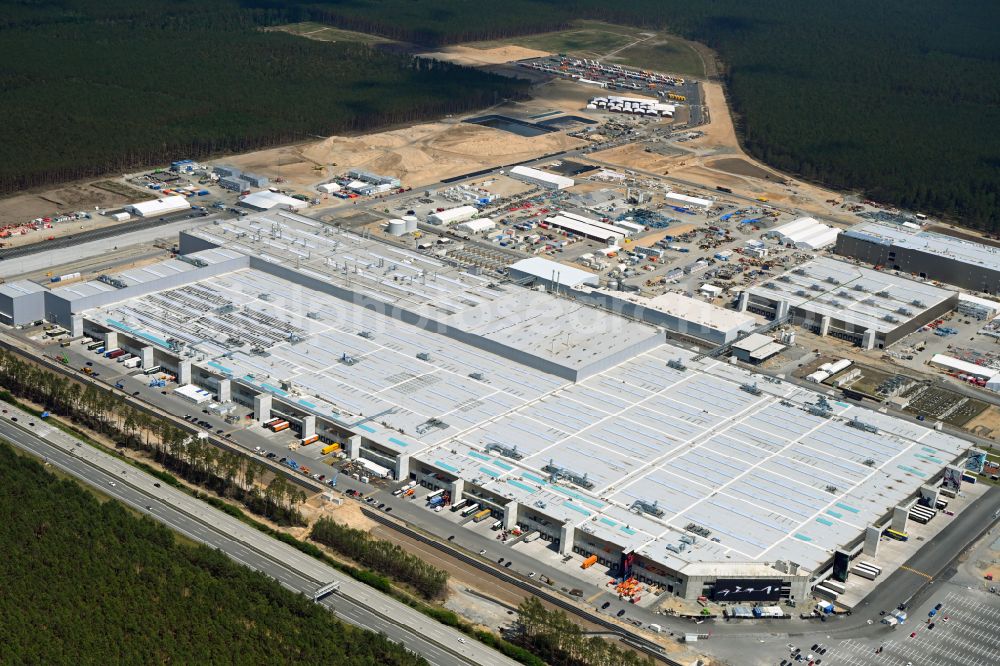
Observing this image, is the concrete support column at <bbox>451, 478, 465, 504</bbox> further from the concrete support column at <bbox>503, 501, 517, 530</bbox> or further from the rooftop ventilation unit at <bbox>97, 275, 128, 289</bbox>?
the rooftop ventilation unit at <bbox>97, 275, 128, 289</bbox>

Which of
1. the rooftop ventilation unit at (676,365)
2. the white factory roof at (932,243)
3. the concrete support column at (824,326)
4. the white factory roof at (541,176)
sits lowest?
the concrete support column at (824,326)

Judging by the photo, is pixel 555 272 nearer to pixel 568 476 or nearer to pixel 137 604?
pixel 568 476

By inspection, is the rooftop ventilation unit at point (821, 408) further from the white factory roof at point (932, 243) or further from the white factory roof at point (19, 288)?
the white factory roof at point (19, 288)

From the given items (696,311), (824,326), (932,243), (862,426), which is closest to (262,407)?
(696,311)

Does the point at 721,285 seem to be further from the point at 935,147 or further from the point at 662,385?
the point at 935,147

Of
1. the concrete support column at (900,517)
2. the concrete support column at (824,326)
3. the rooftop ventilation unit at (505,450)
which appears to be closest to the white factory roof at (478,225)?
the concrete support column at (824,326)

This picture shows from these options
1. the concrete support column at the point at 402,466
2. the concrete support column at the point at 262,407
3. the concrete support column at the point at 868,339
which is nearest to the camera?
the concrete support column at the point at 402,466

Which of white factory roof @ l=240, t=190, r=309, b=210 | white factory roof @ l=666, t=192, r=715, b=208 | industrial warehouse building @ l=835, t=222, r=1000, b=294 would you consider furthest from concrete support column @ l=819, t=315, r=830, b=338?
white factory roof @ l=240, t=190, r=309, b=210

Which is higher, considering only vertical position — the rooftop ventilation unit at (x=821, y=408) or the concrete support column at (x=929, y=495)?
the rooftop ventilation unit at (x=821, y=408)

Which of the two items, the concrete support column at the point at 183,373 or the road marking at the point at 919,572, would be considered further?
the concrete support column at the point at 183,373
